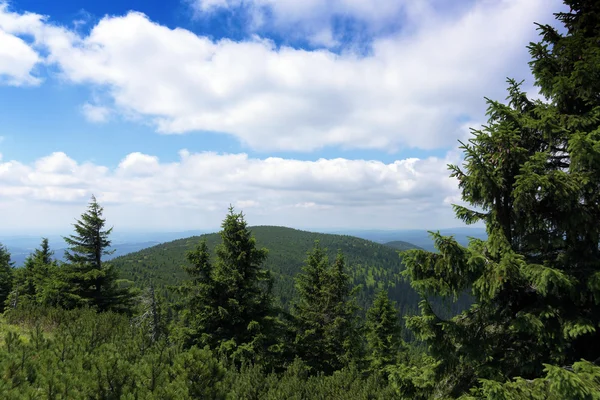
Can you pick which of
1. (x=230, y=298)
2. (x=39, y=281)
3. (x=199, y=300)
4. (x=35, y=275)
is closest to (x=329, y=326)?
(x=230, y=298)

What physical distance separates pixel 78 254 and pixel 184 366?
23238 millimetres

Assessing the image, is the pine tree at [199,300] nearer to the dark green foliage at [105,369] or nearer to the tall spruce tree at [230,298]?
the tall spruce tree at [230,298]

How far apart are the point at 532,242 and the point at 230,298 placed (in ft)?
48.6

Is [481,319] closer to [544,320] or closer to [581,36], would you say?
[544,320]

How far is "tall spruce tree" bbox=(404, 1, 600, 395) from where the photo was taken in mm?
5898

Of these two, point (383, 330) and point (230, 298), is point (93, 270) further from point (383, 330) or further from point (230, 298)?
point (383, 330)

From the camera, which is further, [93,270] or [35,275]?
[35,275]

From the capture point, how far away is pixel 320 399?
11.8m

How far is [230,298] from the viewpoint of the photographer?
17.3m

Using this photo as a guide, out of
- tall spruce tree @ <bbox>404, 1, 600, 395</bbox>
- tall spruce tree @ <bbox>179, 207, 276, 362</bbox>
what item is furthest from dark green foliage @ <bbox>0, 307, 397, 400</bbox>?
tall spruce tree @ <bbox>179, 207, 276, 362</bbox>

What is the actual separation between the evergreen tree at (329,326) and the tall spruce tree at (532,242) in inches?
625

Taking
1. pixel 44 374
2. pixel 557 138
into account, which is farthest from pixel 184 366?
pixel 557 138

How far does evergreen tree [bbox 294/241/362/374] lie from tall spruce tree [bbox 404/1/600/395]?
15.9 metres

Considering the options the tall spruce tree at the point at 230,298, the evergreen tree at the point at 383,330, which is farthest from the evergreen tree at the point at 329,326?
the evergreen tree at the point at 383,330
